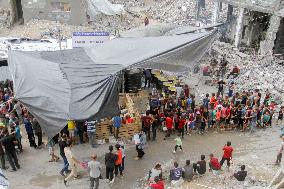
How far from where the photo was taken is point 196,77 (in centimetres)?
2177

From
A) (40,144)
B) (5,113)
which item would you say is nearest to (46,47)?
(5,113)

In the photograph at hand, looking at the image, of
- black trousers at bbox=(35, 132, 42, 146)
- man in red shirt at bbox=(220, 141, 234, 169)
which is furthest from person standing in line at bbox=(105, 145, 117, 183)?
man in red shirt at bbox=(220, 141, 234, 169)

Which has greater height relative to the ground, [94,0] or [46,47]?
[94,0]

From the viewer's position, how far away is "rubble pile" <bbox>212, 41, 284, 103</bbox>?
1955 centimetres

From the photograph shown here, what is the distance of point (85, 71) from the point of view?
1325cm

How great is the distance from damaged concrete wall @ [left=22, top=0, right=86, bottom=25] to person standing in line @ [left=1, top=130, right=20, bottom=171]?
15352mm

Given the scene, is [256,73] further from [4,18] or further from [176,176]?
[4,18]

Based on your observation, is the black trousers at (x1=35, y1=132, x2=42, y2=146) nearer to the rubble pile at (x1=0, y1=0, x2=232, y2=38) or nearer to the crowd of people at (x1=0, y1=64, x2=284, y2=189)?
the crowd of people at (x1=0, y1=64, x2=284, y2=189)

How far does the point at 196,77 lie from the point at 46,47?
8.58 metres

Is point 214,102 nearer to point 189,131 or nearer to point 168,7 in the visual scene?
point 189,131

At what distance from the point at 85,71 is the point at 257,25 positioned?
16115 mm

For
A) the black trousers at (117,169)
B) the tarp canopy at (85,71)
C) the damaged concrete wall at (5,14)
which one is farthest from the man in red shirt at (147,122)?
the damaged concrete wall at (5,14)

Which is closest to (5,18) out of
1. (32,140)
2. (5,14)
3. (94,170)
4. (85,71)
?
(5,14)

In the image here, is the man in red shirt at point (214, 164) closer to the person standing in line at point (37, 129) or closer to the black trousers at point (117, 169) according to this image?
the black trousers at point (117, 169)
